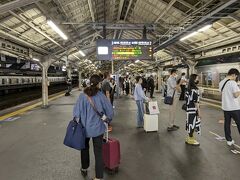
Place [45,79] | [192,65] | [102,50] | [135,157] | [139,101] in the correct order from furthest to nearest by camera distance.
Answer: [192,65] → [45,79] → [102,50] → [139,101] → [135,157]

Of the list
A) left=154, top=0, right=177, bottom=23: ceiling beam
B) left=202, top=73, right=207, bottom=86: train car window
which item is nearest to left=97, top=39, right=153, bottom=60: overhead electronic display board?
left=154, top=0, right=177, bottom=23: ceiling beam

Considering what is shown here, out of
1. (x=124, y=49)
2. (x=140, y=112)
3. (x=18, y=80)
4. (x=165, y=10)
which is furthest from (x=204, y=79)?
(x=18, y=80)

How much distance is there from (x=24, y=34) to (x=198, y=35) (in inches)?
374

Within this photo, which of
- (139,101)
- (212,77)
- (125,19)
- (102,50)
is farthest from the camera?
(212,77)

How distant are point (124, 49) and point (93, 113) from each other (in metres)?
8.40

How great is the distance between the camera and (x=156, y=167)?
4.51m

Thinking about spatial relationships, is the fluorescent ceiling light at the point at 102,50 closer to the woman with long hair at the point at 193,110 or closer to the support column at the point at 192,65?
the woman with long hair at the point at 193,110

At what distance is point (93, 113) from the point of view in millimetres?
3752

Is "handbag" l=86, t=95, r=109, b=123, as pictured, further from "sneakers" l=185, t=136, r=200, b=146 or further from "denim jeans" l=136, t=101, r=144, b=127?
"denim jeans" l=136, t=101, r=144, b=127

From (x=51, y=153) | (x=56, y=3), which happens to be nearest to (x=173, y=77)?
(x=51, y=153)

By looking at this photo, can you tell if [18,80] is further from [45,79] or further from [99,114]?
[99,114]

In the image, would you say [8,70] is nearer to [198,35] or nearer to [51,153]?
[198,35]

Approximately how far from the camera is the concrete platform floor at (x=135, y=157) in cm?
420

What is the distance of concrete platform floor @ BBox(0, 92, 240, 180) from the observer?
420 cm
